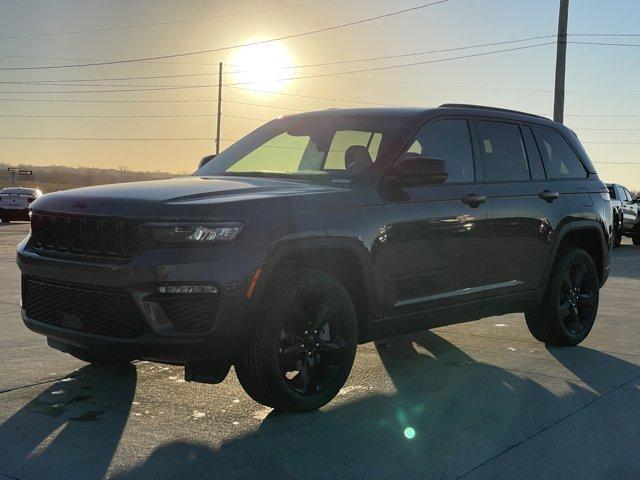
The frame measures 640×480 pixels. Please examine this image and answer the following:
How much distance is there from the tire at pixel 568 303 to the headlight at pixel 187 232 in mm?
3551

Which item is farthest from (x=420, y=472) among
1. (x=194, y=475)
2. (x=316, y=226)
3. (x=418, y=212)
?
(x=418, y=212)

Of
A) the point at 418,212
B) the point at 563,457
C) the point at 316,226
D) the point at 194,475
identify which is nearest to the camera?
the point at 194,475

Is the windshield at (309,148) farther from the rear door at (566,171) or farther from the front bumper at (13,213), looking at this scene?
the front bumper at (13,213)

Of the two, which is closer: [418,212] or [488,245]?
[418,212]

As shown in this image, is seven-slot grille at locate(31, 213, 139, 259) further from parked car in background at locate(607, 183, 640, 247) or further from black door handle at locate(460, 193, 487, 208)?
parked car in background at locate(607, 183, 640, 247)

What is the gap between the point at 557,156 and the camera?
691 cm

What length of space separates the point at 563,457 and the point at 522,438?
1.03 feet

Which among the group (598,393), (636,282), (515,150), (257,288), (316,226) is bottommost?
(636,282)

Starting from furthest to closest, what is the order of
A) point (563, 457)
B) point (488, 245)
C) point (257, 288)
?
point (488, 245) < point (257, 288) < point (563, 457)

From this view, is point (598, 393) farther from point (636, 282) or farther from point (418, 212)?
point (636, 282)

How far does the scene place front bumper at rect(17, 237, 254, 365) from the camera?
13.3ft

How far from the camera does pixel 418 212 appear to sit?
5199mm

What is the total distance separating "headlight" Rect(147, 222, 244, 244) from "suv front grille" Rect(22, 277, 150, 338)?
355 mm

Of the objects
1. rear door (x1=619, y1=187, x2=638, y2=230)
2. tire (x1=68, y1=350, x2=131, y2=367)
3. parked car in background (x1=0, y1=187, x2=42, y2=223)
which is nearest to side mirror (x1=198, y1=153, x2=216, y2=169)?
tire (x1=68, y1=350, x2=131, y2=367)
